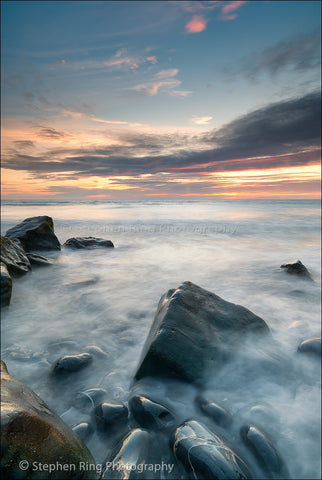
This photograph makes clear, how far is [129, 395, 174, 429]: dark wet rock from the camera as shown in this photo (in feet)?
6.11

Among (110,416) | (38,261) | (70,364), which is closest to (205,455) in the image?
(110,416)

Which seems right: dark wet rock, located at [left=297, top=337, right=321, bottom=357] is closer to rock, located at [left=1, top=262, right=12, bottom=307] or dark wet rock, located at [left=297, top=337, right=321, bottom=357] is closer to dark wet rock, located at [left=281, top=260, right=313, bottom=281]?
dark wet rock, located at [left=281, top=260, right=313, bottom=281]

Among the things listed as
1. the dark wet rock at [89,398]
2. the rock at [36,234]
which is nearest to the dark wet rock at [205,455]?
the dark wet rock at [89,398]

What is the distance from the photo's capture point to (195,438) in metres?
1.62

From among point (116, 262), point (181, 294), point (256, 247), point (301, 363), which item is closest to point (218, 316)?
point (181, 294)

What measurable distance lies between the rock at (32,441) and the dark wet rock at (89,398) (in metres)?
0.73

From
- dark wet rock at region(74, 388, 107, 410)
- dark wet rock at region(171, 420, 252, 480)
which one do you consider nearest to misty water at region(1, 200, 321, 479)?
dark wet rock at region(74, 388, 107, 410)

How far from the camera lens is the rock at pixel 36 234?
7773mm

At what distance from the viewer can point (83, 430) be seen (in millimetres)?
1825

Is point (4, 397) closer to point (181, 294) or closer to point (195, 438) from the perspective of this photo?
point (195, 438)

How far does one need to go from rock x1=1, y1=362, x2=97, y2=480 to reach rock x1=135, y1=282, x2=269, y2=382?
1.00 metres

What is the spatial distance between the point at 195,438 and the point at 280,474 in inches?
25.4

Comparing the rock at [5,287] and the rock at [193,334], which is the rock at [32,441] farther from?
the rock at [5,287]

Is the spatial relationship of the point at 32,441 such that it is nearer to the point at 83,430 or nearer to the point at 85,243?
the point at 83,430
